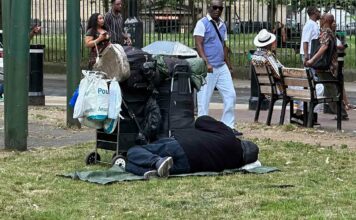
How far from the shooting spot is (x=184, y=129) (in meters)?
8.70

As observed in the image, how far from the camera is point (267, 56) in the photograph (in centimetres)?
1276

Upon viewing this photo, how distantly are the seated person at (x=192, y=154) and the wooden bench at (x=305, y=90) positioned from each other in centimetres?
385

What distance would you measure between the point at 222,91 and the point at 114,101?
327 centimetres

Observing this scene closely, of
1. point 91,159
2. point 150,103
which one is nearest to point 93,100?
point 150,103

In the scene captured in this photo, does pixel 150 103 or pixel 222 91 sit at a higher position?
pixel 150 103

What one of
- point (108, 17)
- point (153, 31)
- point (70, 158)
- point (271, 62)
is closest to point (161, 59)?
point (70, 158)

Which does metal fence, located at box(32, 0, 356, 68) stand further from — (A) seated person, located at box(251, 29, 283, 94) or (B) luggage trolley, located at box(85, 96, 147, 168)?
(B) luggage trolley, located at box(85, 96, 147, 168)

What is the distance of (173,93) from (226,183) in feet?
4.95

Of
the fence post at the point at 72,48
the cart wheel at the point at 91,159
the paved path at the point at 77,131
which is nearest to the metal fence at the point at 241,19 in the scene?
the paved path at the point at 77,131

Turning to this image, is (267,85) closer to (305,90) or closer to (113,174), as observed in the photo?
(305,90)

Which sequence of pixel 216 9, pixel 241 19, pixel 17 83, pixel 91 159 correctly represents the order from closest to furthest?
pixel 91 159
pixel 17 83
pixel 216 9
pixel 241 19

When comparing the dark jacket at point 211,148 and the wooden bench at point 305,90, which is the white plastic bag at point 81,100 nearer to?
the dark jacket at point 211,148

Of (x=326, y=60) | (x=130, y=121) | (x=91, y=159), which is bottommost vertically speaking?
(x=91, y=159)

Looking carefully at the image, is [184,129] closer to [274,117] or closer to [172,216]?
[172,216]
